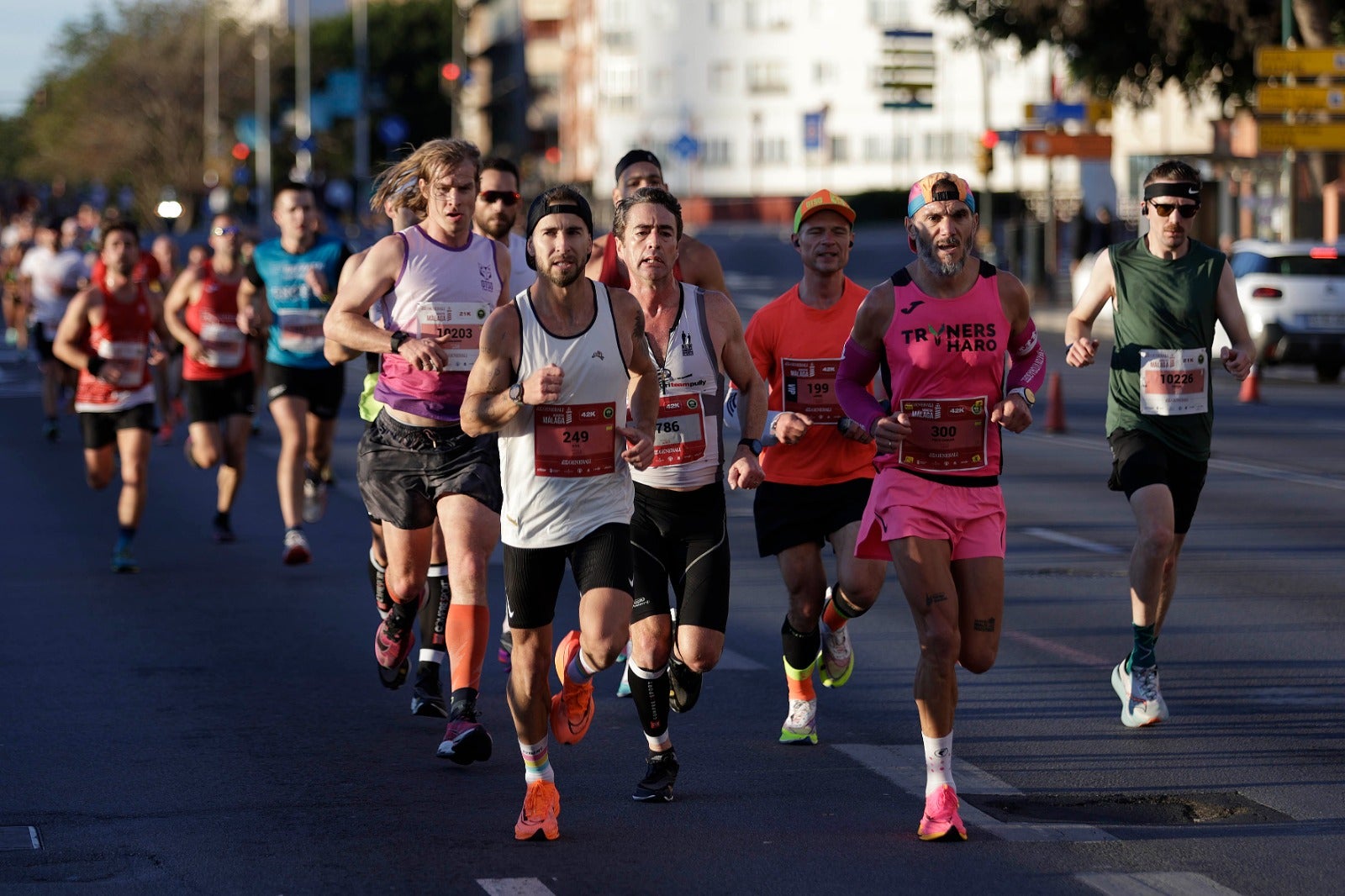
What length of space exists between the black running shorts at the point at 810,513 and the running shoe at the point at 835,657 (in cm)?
51

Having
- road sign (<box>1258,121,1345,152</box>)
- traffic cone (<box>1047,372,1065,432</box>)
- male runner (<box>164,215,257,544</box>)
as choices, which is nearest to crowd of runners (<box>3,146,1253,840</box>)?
male runner (<box>164,215,257,544</box>)

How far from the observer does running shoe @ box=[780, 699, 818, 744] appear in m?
7.95

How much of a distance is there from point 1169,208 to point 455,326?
270 cm

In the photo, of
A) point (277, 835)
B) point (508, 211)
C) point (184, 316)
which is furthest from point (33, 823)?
point (184, 316)

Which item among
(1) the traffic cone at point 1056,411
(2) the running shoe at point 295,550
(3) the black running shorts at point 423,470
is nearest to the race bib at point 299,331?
(2) the running shoe at point 295,550

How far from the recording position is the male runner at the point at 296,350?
502 inches

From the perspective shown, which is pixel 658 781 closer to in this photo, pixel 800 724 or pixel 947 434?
pixel 800 724

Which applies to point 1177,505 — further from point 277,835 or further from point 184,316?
point 184,316

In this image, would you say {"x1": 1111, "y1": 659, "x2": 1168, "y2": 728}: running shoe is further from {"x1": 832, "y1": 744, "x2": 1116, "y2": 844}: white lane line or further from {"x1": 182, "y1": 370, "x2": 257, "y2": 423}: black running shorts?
{"x1": 182, "y1": 370, "x2": 257, "y2": 423}: black running shorts

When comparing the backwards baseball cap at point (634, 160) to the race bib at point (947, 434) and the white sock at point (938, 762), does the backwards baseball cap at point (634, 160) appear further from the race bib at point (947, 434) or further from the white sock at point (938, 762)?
the white sock at point (938, 762)

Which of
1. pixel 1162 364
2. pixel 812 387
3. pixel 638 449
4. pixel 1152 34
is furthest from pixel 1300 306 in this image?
pixel 638 449

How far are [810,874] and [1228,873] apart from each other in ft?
3.74

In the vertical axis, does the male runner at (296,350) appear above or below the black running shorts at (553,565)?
above

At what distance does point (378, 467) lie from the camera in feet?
26.8
